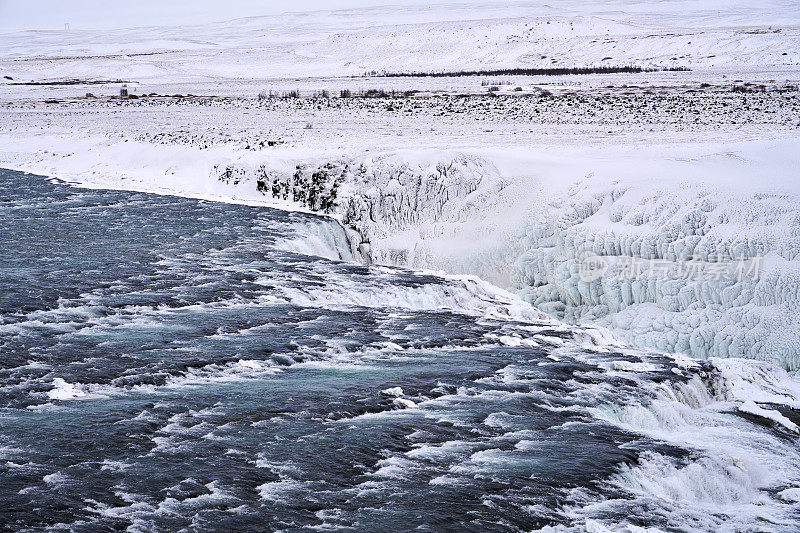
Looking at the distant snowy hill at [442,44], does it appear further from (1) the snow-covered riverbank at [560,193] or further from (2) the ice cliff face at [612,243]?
(2) the ice cliff face at [612,243]

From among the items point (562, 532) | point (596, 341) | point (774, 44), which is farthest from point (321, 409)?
point (774, 44)

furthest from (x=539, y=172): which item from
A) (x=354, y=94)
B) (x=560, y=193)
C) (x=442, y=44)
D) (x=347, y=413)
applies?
(x=442, y=44)

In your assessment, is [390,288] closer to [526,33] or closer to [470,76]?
[470,76]

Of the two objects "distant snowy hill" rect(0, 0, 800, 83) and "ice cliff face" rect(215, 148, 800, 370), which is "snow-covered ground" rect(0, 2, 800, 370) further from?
"distant snowy hill" rect(0, 0, 800, 83)

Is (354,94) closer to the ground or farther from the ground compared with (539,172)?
farther from the ground

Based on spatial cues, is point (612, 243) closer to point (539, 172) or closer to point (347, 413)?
point (539, 172)

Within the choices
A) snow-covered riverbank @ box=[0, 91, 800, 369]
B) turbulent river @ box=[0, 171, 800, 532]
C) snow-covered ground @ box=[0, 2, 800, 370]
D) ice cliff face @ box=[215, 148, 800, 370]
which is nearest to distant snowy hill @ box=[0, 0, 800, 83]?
snow-covered ground @ box=[0, 2, 800, 370]
